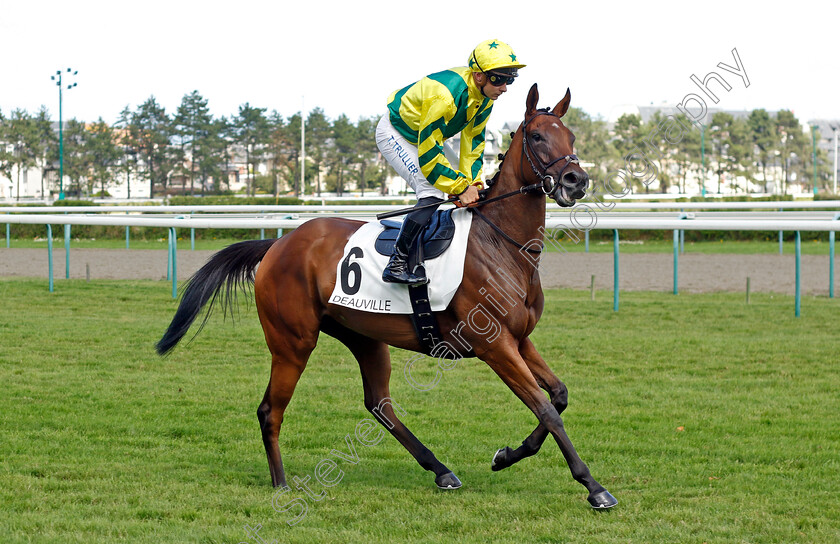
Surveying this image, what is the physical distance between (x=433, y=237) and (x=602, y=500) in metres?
1.41

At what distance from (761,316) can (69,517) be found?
7.81m

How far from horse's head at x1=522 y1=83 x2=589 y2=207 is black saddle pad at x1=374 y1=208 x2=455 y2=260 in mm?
513

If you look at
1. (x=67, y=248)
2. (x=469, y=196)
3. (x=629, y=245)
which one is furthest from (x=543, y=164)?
(x=629, y=245)

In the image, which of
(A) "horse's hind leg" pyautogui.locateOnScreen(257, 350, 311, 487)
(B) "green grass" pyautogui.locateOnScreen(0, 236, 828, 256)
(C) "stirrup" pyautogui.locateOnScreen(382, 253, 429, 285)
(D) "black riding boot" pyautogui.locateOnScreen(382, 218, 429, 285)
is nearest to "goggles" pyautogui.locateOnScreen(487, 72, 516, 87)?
(D) "black riding boot" pyautogui.locateOnScreen(382, 218, 429, 285)

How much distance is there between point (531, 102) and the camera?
3994 millimetres

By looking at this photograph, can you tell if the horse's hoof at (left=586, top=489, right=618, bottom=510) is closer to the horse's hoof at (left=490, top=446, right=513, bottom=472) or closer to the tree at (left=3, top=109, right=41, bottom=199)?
the horse's hoof at (left=490, top=446, right=513, bottom=472)

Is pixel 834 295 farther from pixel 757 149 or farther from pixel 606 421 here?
pixel 757 149

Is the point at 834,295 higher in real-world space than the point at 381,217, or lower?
lower

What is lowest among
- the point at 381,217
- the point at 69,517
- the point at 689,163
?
the point at 69,517

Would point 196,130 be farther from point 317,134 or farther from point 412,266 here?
point 412,266

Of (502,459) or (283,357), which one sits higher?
(283,357)

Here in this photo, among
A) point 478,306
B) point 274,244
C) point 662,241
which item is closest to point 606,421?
point 478,306

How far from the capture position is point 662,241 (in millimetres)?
21875

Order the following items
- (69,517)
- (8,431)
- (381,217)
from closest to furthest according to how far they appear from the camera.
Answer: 1. (69,517)
2. (381,217)
3. (8,431)
